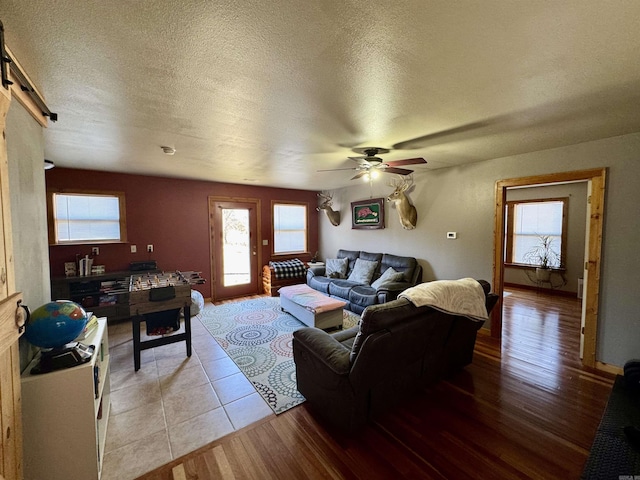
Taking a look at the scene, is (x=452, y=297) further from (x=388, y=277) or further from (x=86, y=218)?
(x=86, y=218)

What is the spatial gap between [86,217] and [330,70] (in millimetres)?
4803

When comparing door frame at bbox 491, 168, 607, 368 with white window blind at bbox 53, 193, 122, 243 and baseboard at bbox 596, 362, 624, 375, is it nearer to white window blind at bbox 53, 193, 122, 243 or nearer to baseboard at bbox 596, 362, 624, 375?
baseboard at bbox 596, 362, 624, 375

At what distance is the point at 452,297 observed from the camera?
226cm

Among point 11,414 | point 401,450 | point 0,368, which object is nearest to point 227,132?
point 0,368

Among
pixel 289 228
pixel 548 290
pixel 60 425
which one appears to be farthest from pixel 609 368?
pixel 289 228

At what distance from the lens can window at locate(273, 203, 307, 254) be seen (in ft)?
21.1

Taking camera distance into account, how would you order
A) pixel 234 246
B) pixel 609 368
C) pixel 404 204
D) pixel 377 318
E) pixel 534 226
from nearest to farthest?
pixel 377 318
pixel 609 368
pixel 404 204
pixel 234 246
pixel 534 226

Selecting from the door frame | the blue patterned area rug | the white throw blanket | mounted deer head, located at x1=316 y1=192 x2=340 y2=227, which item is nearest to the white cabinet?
the blue patterned area rug

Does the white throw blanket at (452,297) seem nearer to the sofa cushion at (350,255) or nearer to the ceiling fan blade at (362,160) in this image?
the ceiling fan blade at (362,160)

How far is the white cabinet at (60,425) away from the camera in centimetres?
147

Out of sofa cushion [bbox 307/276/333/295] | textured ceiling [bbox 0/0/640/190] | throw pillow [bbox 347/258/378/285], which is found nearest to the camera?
textured ceiling [bbox 0/0/640/190]

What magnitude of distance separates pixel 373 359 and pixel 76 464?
1.89 meters

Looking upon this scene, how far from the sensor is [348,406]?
1.91 meters

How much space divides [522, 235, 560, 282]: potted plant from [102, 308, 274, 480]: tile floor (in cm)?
666
